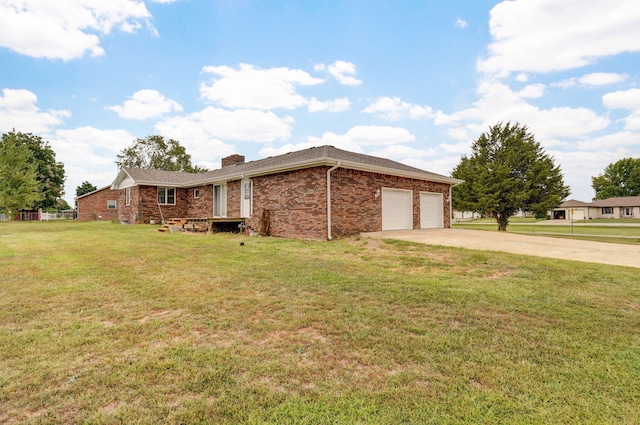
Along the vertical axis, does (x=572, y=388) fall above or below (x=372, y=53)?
below

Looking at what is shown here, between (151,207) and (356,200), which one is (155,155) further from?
(356,200)

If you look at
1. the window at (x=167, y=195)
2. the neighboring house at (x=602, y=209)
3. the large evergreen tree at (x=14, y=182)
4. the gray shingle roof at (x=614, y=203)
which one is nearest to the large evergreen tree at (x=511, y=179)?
the window at (x=167, y=195)

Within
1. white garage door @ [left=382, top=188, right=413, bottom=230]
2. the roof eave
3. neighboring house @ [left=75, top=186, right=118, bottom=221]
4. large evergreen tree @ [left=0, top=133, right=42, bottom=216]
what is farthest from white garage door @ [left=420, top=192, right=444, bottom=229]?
large evergreen tree @ [left=0, top=133, right=42, bottom=216]

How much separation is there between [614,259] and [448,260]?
12.9 feet

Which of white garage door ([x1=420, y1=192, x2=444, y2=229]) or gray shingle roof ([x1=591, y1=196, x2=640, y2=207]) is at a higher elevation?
gray shingle roof ([x1=591, y1=196, x2=640, y2=207])

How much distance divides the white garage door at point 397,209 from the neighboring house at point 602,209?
4611cm

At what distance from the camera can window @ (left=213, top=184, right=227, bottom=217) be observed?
1771cm

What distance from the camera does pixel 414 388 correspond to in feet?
6.81

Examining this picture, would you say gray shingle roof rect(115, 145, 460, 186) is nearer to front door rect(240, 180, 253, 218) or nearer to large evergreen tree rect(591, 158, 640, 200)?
front door rect(240, 180, 253, 218)

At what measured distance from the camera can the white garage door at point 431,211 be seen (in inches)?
604

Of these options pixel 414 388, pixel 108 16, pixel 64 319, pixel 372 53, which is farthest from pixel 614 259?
pixel 108 16

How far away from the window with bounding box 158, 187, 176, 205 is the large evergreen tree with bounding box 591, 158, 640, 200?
261 ft

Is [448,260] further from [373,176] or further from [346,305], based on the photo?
[373,176]

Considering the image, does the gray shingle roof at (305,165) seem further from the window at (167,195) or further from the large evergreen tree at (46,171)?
the large evergreen tree at (46,171)
